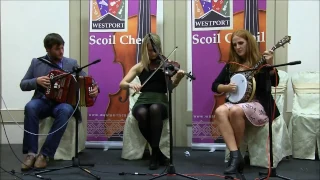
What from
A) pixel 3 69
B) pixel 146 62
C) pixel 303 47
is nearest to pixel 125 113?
pixel 146 62

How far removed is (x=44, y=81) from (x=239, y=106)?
145cm

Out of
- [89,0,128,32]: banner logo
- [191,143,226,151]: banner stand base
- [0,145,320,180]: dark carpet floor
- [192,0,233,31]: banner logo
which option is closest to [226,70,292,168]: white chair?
[0,145,320,180]: dark carpet floor

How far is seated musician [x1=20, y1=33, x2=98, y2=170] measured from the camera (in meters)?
2.57

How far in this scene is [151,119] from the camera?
8.63 ft

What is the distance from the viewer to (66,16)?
11.7 ft

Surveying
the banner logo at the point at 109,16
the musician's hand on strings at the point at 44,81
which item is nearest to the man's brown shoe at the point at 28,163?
the musician's hand on strings at the point at 44,81

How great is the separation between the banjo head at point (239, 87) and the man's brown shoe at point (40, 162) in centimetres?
146

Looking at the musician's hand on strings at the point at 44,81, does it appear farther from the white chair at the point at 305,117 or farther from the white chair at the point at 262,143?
the white chair at the point at 305,117

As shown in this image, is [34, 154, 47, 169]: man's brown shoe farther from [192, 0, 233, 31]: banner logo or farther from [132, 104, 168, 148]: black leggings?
[192, 0, 233, 31]: banner logo

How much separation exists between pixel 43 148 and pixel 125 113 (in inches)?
36.0

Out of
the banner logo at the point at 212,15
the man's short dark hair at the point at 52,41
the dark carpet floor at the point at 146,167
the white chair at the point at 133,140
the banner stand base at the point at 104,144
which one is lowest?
the dark carpet floor at the point at 146,167

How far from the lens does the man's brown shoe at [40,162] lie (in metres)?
2.51

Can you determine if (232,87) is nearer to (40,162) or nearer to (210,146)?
(210,146)

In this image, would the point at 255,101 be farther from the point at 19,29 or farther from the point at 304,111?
the point at 19,29
